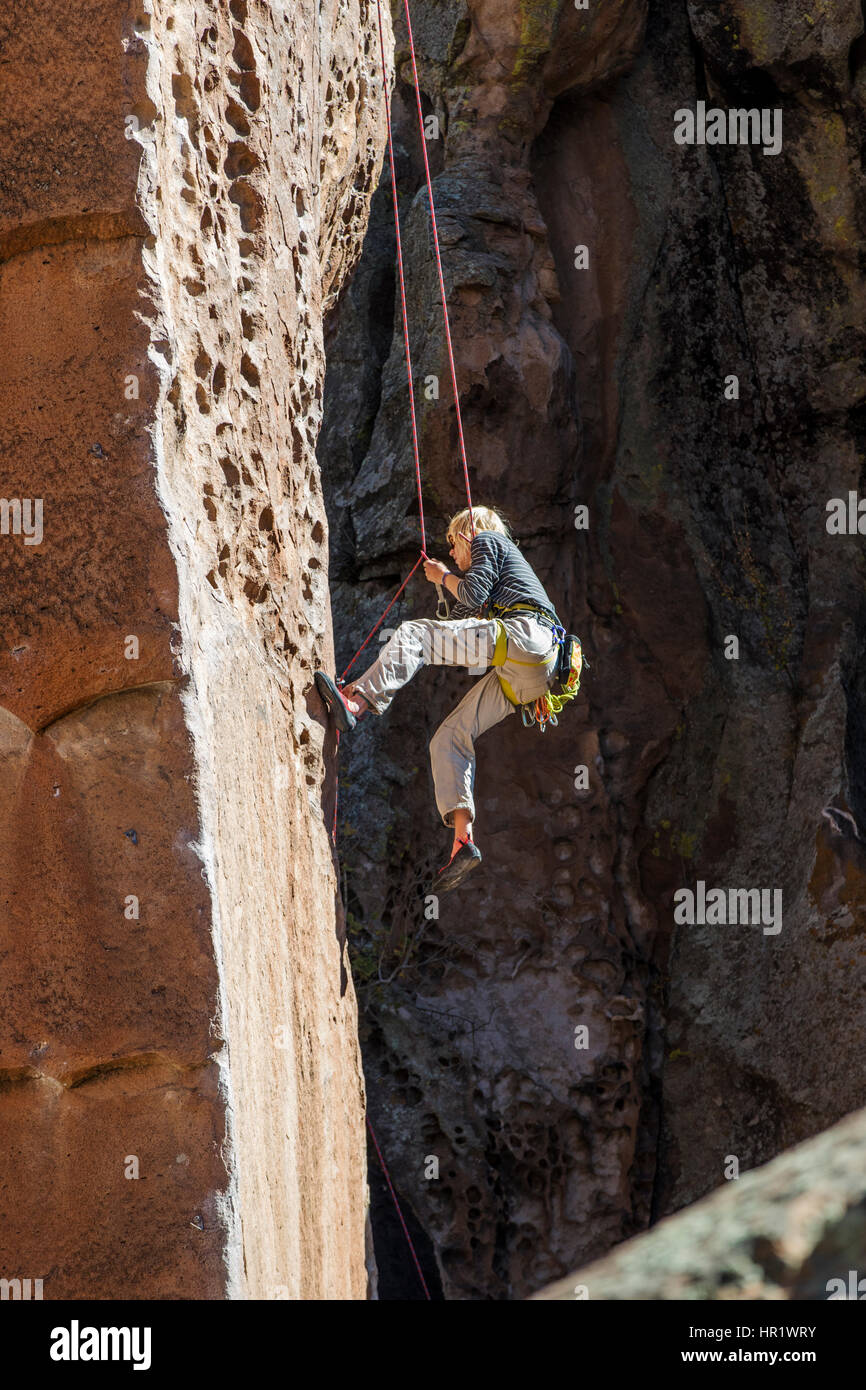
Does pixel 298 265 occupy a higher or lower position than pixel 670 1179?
higher

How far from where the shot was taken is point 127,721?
3309mm

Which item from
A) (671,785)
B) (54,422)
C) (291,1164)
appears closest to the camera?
(54,422)

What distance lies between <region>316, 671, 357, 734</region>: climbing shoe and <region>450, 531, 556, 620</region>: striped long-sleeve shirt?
1299 millimetres

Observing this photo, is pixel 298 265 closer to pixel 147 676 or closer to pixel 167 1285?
pixel 147 676

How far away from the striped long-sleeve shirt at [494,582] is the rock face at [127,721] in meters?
1.96

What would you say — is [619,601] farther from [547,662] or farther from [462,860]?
[462,860]

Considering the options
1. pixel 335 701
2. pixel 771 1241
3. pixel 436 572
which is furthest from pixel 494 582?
pixel 771 1241

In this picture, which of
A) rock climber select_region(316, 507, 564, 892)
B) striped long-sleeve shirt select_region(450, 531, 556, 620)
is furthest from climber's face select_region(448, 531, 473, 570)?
striped long-sleeve shirt select_region(450, 531, 556, 620)

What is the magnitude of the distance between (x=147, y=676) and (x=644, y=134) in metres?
7.65

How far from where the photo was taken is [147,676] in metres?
3.28

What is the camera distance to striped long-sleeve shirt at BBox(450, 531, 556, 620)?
565 cm
